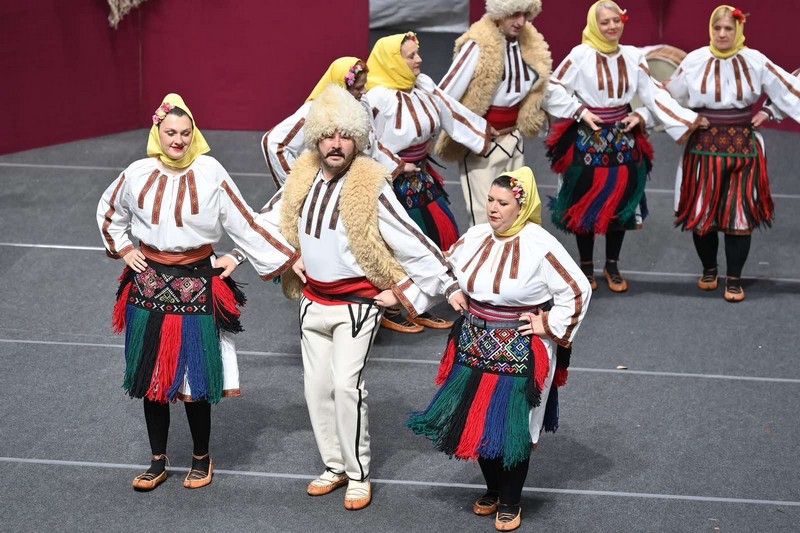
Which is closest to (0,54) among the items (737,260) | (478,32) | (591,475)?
(478,32)

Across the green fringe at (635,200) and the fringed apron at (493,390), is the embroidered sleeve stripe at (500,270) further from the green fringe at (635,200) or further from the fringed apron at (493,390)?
the green fringe at (635,200)

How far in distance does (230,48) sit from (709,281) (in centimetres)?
398

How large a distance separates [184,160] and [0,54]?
4328mm

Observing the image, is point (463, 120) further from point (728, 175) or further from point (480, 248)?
point (480, 248)

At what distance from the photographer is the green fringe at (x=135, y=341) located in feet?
13.0

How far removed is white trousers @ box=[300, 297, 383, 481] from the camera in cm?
388

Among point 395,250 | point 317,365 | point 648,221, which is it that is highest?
point 395,250

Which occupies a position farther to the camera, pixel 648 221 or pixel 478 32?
pixel 648 221

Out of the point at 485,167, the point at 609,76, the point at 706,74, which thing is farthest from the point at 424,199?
the point at 706,74

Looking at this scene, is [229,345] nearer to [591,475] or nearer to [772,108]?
[591,475]

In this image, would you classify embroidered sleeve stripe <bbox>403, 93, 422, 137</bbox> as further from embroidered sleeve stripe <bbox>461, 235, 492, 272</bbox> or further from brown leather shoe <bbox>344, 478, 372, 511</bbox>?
brown leather shoe <bbox>344, 478, 372, 511</bbox>

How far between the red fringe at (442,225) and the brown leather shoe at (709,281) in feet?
4.64

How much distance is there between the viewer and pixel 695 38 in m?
8.84

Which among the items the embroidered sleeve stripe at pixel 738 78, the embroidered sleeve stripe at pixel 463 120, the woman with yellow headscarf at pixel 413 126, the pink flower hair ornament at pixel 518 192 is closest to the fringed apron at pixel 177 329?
the pink flower hair ornament at pixel 518 192
